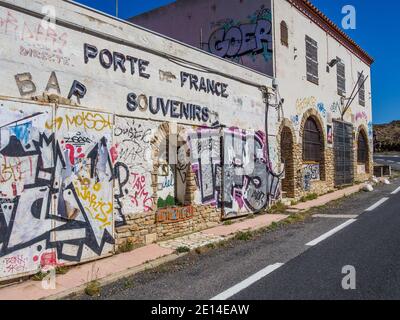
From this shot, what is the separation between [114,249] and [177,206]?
7.39 feet

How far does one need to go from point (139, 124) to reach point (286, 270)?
156 inches

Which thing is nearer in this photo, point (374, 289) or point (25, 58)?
point (374, 289)

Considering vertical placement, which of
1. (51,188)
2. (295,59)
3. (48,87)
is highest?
(295,59)

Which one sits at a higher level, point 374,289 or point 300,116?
point 300,116

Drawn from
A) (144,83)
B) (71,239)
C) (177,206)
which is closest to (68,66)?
(144,83)

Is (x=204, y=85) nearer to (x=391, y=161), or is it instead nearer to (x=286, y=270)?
(x=286, y=270)

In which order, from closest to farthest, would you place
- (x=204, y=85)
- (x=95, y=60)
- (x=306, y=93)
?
1. (x=95, y=60)
2. (x=204, y=85)
3. (x=306, y=93)

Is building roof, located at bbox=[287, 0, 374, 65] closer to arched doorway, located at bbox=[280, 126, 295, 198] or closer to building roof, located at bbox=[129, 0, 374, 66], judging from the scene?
building roof, located at bbox=[129, 0, 374, 66]

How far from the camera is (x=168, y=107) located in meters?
8.23

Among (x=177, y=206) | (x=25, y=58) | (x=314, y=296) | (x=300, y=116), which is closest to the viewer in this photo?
(x=314, y=296)

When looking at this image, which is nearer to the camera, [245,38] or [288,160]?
[245,38]

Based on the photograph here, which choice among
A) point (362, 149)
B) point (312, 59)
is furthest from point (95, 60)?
point (362, 149)

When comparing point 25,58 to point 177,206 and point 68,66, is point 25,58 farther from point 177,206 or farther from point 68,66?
point 177,206

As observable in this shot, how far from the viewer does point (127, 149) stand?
7.14 meters
